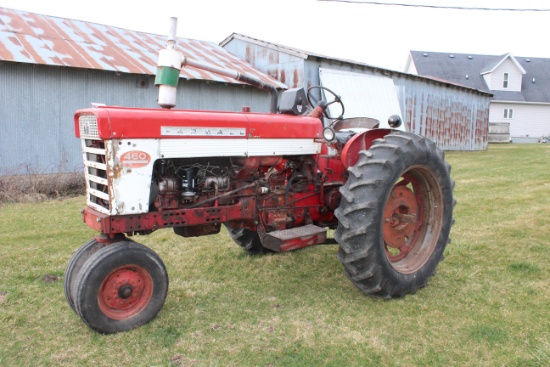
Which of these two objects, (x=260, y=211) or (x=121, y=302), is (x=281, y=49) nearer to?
(x=260, y=211)

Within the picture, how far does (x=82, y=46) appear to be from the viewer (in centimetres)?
1139

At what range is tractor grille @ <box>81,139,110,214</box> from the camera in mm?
3387

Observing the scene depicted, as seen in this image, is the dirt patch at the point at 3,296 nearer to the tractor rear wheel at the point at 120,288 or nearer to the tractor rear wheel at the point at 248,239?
the tractor rear wheel at the point at 120,288

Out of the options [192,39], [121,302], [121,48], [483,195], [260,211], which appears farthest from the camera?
[192,39]

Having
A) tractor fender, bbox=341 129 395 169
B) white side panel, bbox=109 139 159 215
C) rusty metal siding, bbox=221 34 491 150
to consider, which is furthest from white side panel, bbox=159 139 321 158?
rusty metal siding, bbox=221 34 491 150

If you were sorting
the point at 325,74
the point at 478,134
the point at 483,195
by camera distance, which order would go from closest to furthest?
the point at 483,195 → the point at 325,74 → the point at 478,134

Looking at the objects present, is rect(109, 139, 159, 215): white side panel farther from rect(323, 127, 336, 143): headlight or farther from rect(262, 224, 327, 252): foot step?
rect(323, 127, 336, 143): headlight

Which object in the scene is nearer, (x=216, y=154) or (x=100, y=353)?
(x=100, y=353)

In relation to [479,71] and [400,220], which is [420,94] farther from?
[479,71]

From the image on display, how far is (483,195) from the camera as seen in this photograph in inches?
349

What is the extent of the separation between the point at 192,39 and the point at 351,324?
14.2 meters

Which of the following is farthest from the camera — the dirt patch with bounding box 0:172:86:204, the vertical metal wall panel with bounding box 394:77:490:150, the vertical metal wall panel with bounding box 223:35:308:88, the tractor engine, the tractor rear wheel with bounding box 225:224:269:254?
the vertical metal wall panel with bounding box 394:77:490:150

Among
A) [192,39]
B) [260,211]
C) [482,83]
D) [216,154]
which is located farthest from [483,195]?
[482,83]

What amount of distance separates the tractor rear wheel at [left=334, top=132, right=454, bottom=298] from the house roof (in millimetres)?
32095
